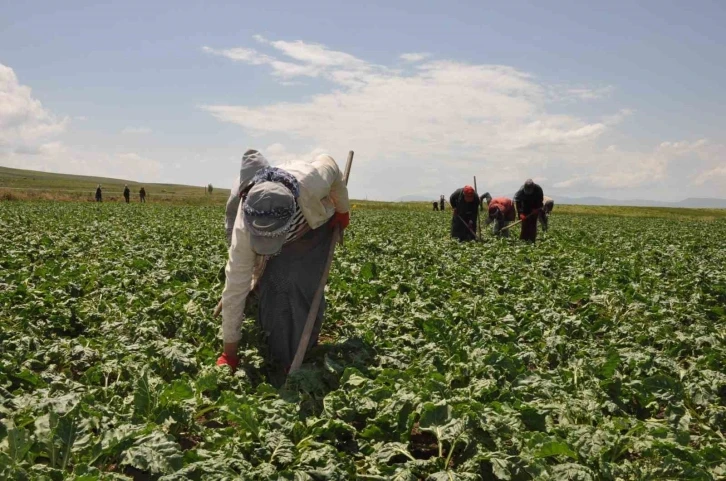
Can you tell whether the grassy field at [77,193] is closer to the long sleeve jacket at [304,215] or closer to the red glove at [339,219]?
the red glove at [339,219]

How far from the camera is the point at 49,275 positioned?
26.8ft

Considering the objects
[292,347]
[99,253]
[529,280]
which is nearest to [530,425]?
[292,347]

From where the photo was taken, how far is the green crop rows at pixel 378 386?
10.1 ft

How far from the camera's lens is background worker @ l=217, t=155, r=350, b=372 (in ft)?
13.7

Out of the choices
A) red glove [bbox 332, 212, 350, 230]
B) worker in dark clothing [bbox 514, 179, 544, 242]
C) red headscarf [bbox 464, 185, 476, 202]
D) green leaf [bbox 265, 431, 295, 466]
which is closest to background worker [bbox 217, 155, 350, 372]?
red glove [bbox 332, 212, 350, 230]

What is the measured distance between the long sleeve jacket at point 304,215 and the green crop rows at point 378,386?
1.60 feet

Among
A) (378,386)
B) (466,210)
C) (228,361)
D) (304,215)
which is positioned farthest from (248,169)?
(466,210)

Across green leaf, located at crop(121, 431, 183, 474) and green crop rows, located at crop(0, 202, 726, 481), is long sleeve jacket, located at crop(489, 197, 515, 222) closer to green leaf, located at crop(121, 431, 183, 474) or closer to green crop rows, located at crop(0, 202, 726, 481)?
green crop rows, located at crop(0, 202, 726, 481)

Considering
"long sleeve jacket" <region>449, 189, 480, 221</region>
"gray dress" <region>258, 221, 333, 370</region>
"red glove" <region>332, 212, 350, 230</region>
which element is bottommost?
"gray dress" <region>258, 221, 333, 370</region>

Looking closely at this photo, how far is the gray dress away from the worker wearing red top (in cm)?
1236

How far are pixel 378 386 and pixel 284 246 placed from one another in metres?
1.67

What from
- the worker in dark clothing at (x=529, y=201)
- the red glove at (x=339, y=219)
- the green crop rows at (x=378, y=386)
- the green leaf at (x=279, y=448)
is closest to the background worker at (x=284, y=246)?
the red glove at (x=339, y=219)

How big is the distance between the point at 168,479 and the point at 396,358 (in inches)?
104

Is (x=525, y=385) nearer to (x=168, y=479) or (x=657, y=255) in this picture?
(x=168, y=479)
